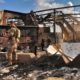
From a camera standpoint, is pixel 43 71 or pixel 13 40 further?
pixel 13 40

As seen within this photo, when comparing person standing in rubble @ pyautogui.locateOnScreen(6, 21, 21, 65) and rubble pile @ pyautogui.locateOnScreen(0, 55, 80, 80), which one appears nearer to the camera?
rubble pile @ pyautogui.locateOnScreen(0, 55, 80, 80)

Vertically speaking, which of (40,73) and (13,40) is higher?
(13,40)

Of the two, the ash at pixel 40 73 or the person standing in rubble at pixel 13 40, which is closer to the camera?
the ash at pixel 40 73

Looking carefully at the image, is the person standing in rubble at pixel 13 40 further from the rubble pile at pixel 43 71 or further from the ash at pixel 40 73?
the ash at pixel 40 73

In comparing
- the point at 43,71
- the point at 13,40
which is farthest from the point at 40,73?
the point at 13,40

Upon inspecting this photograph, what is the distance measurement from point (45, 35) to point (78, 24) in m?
3.71

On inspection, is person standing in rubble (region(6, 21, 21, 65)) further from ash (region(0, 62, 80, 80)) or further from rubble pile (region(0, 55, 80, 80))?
ash (region(0, 62, 80, 80))

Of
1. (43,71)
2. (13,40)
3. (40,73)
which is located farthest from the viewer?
(13,40)

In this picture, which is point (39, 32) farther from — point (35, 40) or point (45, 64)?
point (45, 64)

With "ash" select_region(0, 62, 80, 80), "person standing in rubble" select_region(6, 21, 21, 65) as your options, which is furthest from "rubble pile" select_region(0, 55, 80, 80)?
"person standing in rubble" select_region(6, 21, 21, 65)

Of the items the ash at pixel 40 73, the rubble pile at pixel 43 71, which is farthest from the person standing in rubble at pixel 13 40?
the ash at pixel 40 73

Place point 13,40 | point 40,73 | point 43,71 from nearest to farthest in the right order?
point 40,73 < point 43,71 < point 13,40

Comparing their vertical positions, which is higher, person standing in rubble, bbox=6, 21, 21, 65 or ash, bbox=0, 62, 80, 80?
person standing in rubble, bbox=6, 21, 21, 65

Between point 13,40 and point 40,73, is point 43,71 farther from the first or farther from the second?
point 13,40
